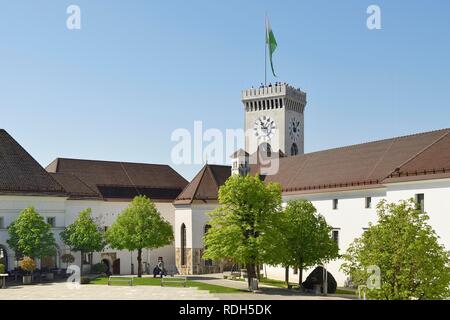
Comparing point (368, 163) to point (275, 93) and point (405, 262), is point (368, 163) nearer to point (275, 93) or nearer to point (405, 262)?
point (405, 262)

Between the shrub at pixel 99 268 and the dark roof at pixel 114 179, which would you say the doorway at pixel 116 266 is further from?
the dark roof at pixel 114 179

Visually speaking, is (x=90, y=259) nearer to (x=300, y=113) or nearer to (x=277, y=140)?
(x=277, y=140)

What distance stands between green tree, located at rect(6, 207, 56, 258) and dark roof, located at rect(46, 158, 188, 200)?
1137 cm

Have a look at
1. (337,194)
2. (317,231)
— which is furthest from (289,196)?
(317,231)

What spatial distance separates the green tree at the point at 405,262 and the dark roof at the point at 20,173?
4018cm

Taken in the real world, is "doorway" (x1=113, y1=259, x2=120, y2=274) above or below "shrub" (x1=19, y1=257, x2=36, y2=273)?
below

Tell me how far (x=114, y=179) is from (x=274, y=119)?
33.5 meters

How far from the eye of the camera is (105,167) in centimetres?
7506

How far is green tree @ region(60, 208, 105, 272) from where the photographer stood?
2318 inches

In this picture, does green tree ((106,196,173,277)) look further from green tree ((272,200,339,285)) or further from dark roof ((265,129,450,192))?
green tree ((272,200,339,285))

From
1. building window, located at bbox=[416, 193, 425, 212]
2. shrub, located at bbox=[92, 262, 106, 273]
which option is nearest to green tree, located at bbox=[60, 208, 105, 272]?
shrub, located at bbox=[92, 262, 106, 273]

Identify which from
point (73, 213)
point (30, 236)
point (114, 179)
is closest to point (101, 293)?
point (30, 236)

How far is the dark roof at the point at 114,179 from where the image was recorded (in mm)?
69000
